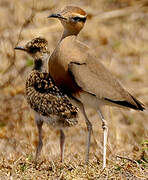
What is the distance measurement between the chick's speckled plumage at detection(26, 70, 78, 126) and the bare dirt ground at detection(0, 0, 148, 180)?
39cm

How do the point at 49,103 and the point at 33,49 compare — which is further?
the point at 33,49

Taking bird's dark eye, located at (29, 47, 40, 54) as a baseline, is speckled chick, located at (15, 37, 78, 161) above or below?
below

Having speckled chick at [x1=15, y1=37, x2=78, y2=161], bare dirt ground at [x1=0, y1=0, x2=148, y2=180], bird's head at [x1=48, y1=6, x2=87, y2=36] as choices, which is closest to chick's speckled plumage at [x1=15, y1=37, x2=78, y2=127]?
speckled chick at [x1=15, y1=37, x2=78, y2=161]

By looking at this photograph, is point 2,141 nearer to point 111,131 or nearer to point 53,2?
point 111,131

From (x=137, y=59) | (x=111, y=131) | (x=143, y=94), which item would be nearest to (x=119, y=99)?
(x=111, y=131)

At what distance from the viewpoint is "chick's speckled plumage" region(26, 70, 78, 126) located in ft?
15.1

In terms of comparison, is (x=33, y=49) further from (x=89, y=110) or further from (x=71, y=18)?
(x=89, y=110)

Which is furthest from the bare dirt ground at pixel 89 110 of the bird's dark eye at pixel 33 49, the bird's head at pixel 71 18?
the bird's head at pixel 71 18

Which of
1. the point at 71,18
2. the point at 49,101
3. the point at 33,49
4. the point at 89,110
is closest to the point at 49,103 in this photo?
the point at 49,101

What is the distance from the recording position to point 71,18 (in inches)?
172

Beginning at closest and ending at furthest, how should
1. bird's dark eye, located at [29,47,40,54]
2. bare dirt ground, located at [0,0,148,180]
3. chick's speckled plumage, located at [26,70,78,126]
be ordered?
bare dirt ground, located at [0,0,148,180] < chick's speckled plumage, located at [26,70,78,126] < bird's dark eye, located at [29,47,40,54]

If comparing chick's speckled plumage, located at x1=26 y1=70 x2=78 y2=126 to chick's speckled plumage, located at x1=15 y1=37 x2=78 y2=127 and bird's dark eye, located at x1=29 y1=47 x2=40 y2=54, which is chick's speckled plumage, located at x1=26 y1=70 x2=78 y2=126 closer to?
chick's speckled plumage, located at x1=15 y1=37 x2=78 y2=127

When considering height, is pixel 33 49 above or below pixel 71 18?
below

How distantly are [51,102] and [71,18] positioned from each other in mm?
795
